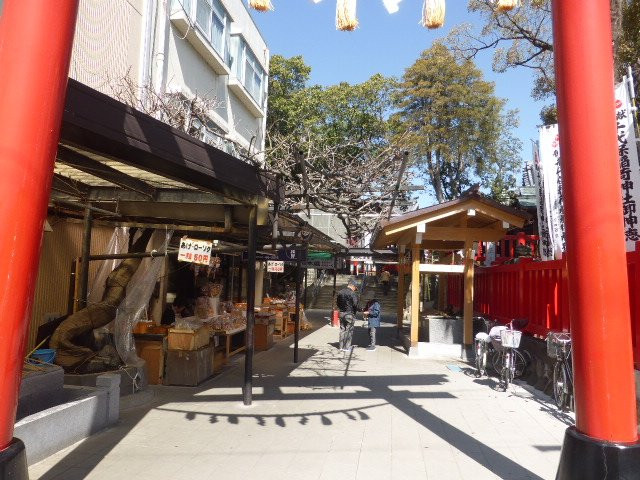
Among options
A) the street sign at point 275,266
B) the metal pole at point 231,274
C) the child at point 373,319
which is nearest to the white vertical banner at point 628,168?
the child at point 373,319

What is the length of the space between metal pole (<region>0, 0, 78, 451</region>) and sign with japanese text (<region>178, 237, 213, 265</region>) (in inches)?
184

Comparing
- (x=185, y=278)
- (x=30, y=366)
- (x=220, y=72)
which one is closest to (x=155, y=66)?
(x=220, y=72)

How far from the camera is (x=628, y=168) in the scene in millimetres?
8094

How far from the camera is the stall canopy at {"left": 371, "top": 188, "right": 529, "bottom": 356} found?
12.0 m

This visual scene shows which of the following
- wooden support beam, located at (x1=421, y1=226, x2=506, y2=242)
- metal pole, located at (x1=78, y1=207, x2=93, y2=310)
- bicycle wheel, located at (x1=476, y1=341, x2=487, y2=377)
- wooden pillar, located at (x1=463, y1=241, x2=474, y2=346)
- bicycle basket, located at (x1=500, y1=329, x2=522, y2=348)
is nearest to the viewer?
metal pole, located at (x1=78, y1=207, x2=93, y2=310)

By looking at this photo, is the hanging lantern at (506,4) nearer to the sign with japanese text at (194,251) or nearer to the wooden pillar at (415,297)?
the sign with japanese text at (194,251)

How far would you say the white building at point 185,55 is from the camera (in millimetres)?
11945

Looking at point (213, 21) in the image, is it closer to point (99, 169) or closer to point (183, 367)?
point (183, 367)

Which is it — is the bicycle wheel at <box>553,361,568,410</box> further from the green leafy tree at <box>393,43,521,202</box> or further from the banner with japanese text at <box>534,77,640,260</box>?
the green leafy tree at <box>393,43,521,202</box>

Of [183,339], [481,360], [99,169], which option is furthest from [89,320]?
[481,360]

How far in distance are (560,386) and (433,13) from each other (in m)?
5.67

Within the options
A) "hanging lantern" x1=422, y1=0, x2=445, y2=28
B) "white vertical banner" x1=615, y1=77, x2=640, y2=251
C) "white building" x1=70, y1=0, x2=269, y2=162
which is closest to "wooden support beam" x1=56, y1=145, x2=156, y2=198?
"white building" x1=70, y1=0, x2=269, y2=162

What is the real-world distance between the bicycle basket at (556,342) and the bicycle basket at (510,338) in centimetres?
109

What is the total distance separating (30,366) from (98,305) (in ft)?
7.56
